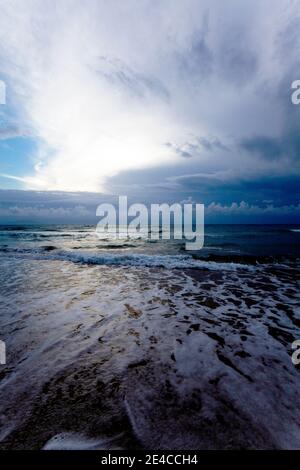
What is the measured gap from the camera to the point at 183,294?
776cm

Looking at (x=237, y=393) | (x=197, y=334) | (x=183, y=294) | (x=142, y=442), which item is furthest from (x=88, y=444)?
(x=183, y=294)

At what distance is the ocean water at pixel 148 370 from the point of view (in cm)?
241

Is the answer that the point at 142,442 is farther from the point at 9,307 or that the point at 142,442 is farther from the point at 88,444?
the point at 9,307

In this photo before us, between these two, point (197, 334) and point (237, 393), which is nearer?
point (237, 393)

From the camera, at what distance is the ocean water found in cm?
241

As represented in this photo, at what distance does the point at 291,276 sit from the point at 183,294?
A: 659 cm

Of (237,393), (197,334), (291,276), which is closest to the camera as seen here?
(237,393)

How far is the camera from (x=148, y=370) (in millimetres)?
3537

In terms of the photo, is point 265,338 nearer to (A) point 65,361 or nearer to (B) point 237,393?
(B) point 237,393
